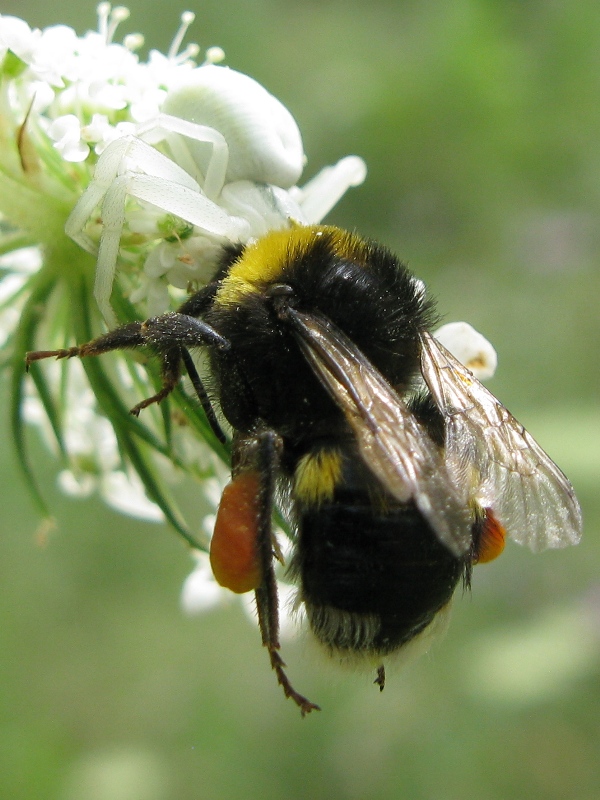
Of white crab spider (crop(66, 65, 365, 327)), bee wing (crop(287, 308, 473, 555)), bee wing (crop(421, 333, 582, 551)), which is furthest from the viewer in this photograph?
white crab spider (crop(66, 65, 365, 327))

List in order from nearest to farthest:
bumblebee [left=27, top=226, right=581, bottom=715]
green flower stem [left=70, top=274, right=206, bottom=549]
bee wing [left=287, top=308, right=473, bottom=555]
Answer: bee wing [left=287, top=308, right=473, bottom=555] < bumblebee [left=27, top=226, right=581, bottom=715] < green flower stem [left=70, top=274, right=206, bottom=549]

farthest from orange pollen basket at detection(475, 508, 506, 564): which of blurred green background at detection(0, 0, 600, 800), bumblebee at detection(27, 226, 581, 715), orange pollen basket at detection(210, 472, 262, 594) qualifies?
blurred green background at detection(0, 0, 600, 800)

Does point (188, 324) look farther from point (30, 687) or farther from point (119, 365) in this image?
point (30, 687)

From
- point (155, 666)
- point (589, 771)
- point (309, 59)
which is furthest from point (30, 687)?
point (309, 59)

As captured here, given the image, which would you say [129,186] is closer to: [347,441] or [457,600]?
[347,441]

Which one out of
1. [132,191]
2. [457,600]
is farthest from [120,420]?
[457,600]

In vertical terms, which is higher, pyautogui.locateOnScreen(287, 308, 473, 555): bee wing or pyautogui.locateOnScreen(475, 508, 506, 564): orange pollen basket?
pyautogui.locateOnScreen(287, 308, 473, 555): bee wing

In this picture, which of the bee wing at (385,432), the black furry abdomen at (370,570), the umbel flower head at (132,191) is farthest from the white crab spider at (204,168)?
the black furry abdomen at (370,570)

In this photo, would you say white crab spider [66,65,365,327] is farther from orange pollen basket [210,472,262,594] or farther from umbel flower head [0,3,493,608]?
orange pollen basket [210,472,262,594]
